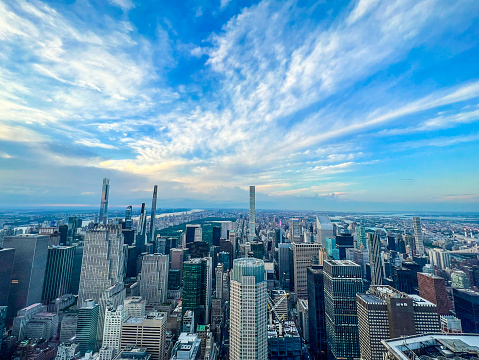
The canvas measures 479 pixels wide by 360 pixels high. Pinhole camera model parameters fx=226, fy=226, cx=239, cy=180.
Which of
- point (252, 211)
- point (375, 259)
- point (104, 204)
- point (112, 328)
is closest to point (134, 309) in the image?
point (112, 328)

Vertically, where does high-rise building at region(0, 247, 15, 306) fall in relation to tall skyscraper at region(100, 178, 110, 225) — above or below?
below

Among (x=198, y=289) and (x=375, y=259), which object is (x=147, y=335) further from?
(x=375, y=259)

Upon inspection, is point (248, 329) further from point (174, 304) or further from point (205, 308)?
point (174, 304)

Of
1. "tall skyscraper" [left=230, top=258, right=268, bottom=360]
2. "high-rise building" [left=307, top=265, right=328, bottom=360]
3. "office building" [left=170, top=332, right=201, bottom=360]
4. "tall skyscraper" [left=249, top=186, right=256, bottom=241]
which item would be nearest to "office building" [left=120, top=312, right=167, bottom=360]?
"office building" [left=170, top=332, right=201, bottom=360]

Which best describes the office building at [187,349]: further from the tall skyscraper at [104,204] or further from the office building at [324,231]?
A: the tall skyscraper at [104,204]

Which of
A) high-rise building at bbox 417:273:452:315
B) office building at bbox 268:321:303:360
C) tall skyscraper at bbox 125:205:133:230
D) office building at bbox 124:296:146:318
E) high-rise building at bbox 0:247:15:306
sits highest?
tall skyscraper at bbox 125:205:133:230

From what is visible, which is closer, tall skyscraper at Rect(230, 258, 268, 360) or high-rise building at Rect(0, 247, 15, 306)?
tall skyscraper at Rect(230, 258, 268, 360)

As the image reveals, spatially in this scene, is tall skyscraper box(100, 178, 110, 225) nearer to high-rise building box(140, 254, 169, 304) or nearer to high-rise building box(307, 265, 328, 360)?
high-rise building box(140, 254, 169, 304)
